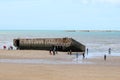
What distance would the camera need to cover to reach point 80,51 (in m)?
60.4

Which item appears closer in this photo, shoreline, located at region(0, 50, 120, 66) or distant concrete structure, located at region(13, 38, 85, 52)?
shoreline, located at region(0, 50, 120, 66)

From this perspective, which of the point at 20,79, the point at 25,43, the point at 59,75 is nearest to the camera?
the point at 20,79

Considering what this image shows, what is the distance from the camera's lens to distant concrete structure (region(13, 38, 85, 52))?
6028 centimetres

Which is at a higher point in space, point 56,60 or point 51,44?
point 51,44

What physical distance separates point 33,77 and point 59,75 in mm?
2412

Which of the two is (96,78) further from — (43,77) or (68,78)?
(43,77)

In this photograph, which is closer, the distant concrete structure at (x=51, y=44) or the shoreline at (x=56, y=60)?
the shoreline at (x=56, y=60)

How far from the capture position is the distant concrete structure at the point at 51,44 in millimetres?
60281

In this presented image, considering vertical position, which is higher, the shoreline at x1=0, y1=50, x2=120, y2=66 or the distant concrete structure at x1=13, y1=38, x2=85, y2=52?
the distant concrete structure at x1=13, y1=38, x2=85, y2=52

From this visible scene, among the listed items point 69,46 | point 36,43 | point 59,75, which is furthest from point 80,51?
point 59,75

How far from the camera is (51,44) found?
61844 millimetres

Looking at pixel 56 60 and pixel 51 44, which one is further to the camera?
pixel 51 44

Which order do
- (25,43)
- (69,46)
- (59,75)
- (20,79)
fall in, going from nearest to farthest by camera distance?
(20,79)
(59,75)
(69,46)
(25,43)

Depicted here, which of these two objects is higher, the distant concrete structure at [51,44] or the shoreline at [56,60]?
the distant concrete structure at [51,44]
